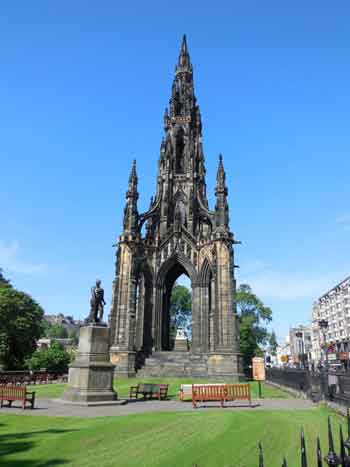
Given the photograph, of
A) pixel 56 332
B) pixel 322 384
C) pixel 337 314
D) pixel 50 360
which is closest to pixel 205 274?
pixel 50 360

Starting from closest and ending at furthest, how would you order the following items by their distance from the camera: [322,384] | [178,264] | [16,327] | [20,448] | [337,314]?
[20,448] < [322,384] < [178,264] < [16,327] < [337,314]

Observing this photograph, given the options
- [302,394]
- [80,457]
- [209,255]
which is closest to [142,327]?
[209,255]

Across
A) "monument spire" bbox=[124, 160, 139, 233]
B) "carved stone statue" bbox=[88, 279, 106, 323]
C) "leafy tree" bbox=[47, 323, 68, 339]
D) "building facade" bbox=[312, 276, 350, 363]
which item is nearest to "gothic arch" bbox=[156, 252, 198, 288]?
"monument spire" bbox=[124, 160, 139, 233]

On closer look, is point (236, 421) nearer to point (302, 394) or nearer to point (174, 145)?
point (302, 394)

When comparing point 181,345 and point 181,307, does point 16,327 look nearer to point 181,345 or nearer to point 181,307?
point 181,345

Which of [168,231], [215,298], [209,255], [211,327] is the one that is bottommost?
[211,327]

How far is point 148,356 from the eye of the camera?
108 feet

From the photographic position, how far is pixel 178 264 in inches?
1473

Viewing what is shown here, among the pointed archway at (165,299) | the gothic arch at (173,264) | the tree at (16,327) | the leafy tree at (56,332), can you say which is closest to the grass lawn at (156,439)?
the pointed archway at (165,299)

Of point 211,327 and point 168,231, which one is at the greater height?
point 168,231

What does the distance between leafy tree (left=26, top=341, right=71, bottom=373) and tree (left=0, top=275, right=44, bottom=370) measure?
8.22ft

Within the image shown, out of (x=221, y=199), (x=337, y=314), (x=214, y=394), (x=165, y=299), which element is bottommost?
(x=214, y=394)

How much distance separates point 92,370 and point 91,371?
51mm

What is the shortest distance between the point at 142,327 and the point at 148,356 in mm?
3008
